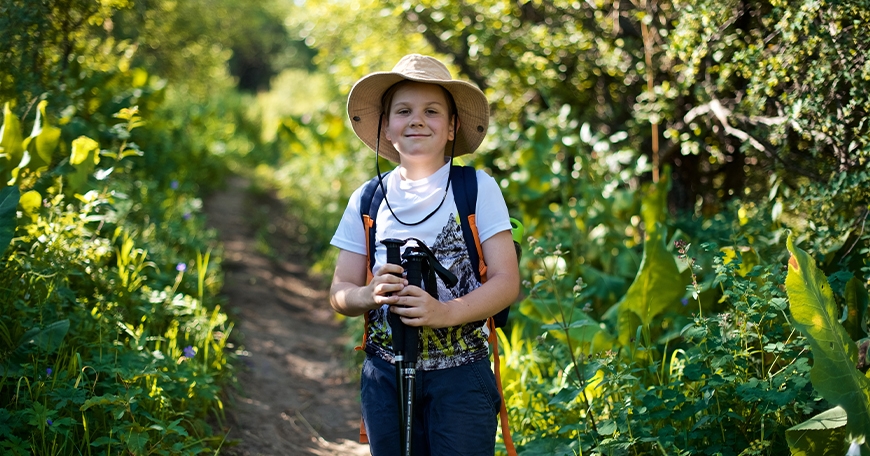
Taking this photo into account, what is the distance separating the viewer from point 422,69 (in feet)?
7.63

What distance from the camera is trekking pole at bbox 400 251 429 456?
6.96 feet

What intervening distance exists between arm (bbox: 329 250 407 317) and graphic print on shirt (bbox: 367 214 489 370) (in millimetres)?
134

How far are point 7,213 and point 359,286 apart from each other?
4.86 feet

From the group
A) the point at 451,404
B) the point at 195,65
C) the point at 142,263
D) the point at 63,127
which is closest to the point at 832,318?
the point at 451,404

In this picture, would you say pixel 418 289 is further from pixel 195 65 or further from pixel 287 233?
pixel 195 65

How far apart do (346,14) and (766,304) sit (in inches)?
198

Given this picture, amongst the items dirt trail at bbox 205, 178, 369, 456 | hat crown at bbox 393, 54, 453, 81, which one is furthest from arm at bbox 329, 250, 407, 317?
dirt trail at bbox 205, 178, 369, 456

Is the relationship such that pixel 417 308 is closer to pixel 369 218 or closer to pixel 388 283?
pixel 388 283

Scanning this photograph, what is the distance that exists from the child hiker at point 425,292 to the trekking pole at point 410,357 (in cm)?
4

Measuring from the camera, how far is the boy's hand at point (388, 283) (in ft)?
6.82

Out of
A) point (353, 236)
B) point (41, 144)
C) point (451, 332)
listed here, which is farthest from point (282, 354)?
point (451, 332)

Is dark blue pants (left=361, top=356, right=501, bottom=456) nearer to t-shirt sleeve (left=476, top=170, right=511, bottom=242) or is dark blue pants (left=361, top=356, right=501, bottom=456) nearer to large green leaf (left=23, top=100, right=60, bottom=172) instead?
t-shirt sleeve (left=476, top=170, right=511, bottom=242)

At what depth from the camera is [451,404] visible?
2.21m

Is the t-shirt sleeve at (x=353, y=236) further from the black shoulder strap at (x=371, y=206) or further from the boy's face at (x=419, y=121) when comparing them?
the boy's face at (x=419, y=121)
